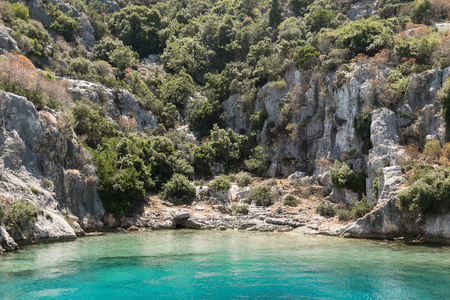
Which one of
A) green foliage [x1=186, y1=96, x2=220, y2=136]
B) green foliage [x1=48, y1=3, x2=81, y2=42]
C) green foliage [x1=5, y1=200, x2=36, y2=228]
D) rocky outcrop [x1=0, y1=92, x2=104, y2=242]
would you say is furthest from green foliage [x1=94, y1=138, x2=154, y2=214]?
green foliage [x1=48, y1=3, x2=81, y2=42]

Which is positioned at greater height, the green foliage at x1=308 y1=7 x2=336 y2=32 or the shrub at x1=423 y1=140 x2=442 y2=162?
the green foliage at x1=308 y1=7 x2=336 y2=32

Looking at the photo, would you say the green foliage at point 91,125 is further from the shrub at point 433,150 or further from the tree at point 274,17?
the tree at point 274,17

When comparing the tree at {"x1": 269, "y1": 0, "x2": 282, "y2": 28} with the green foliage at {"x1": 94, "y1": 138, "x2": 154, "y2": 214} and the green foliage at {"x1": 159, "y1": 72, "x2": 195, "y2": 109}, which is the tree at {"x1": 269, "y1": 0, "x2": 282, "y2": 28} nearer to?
the green foliage at {"x1": 159, "y1": 72, "x2": 195, "y2": 109}

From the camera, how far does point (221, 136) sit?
42.6 m

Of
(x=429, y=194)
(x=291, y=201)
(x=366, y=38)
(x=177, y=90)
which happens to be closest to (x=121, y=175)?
(x=291, y=201)

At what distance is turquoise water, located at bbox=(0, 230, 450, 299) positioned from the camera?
13.1 meters

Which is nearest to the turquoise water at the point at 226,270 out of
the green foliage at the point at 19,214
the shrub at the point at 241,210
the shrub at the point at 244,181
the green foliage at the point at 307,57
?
the green foliage at the point at 19,214

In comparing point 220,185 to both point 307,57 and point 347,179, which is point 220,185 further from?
point 307,57

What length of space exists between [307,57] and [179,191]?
20.7 m

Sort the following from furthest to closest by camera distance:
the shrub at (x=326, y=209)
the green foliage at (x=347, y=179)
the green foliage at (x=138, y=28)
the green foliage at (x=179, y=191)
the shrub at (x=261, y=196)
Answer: the green foliage at (x=138, y=28), the green foliage at (x=179, y=191), the shrub at (x=261, y=196), the green foliage at (x=347, y=179), the shrub at (x=326, y=209)

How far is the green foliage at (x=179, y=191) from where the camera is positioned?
111 ft

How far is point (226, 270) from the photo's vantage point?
16.2m

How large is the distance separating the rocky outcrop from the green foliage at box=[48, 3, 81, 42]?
31.2 meters

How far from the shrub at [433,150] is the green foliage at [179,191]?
19.6 meters
